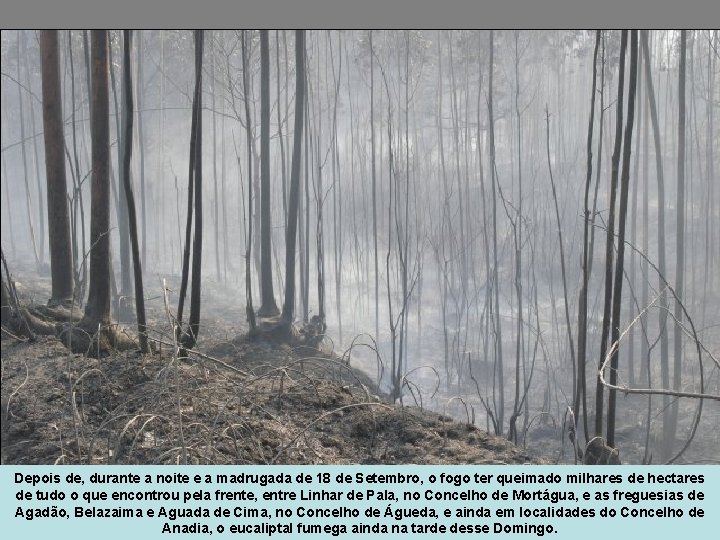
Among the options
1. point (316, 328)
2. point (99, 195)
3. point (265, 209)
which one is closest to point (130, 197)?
point (99, 195)

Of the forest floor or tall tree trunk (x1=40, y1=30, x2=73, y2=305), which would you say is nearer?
the forest floor

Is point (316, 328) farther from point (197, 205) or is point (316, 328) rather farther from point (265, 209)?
point (197, 205)

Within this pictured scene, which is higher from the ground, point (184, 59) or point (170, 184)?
point (184, 59)

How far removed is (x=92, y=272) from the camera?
9.32 feet

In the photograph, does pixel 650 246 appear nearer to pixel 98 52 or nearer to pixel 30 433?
pixel 98 52

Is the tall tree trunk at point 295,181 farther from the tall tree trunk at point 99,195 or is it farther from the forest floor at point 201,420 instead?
the forest floor at point 201,420

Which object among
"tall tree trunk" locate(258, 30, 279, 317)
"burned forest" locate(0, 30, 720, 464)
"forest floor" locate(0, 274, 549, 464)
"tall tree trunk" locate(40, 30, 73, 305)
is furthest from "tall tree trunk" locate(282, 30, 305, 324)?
"forest floor" locate(0, 274, 549, 464)

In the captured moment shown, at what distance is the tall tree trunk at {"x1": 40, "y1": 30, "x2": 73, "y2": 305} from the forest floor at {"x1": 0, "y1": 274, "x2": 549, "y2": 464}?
0.58 metres

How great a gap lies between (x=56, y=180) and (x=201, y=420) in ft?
6.29

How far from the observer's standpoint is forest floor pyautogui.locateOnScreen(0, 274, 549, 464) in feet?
6.08

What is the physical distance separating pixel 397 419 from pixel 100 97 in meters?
2.12

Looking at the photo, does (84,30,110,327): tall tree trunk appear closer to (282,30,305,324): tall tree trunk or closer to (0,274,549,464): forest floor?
(0,274,549,464): forest floor

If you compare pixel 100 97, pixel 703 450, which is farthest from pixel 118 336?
pixel 703 450
